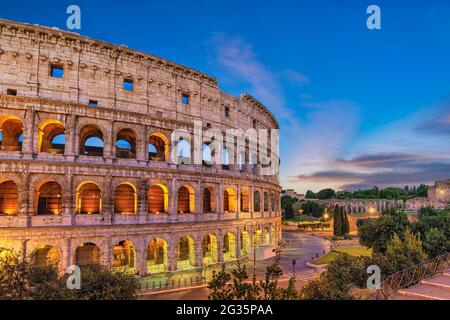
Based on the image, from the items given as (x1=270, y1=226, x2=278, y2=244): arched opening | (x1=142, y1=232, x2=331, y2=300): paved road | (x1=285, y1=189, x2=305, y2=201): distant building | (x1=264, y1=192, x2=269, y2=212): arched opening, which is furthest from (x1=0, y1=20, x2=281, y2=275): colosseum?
(x1=285, y1=189, x2=305, y2=201): distant building

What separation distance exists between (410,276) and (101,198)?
21919 millimetres

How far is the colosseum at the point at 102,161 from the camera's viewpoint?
21219 millimetres

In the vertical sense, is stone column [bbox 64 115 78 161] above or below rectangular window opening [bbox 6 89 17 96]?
below

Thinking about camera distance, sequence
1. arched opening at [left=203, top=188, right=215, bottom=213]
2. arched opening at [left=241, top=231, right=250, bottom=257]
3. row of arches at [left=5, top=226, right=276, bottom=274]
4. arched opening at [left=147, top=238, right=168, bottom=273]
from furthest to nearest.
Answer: arched opening at [left=241, top=231, right=250, bottom=257]
arched opening at [left=203, top=188, right=215, bottom=213]
arched opening at [left=147, top=238, right=168, bottom=273]
row of arches at [left=5, top=226, right=276, bottom=274]

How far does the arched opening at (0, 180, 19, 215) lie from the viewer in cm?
2262

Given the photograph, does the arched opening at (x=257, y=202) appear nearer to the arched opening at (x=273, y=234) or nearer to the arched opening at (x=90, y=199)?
the arched opening at (x=273, y=234)

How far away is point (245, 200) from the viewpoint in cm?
3472

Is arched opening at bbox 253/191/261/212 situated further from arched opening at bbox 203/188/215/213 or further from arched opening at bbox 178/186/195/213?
arched opening at bbox 178/186/195/213

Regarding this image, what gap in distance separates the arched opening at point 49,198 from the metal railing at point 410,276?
79.0 ft

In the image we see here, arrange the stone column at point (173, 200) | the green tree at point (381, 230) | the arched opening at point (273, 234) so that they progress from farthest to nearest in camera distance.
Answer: the arched opening at point (273, 234) < the green tree at point (381, 230) < the stone column at point (173, 200)

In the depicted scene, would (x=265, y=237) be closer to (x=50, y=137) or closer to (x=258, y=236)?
(x=258, y=236)

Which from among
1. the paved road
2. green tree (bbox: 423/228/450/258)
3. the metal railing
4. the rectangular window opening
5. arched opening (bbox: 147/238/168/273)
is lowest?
the paved road

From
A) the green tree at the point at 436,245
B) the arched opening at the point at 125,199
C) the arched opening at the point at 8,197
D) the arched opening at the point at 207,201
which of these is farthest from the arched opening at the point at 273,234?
the arched opening at the point at 8,197
